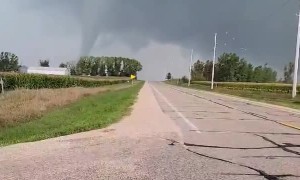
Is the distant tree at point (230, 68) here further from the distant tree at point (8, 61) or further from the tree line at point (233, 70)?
the distant tree at point (8, 61)

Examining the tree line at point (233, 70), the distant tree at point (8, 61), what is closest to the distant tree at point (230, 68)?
the tree line at point (233, 70)

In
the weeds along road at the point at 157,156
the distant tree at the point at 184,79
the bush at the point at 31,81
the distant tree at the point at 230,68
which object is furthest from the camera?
the distant tree at the point at 184,79

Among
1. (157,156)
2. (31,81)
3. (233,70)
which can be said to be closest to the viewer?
(157,156)

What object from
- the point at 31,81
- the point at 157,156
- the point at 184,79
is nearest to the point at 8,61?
the point at 184,79

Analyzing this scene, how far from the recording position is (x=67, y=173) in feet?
24.0

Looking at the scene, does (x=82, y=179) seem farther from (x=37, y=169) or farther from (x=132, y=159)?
(x=132, y=159)

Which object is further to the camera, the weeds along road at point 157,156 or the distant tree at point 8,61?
the distant tree at point 8,61

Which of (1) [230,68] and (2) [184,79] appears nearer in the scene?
(1) [230,68]

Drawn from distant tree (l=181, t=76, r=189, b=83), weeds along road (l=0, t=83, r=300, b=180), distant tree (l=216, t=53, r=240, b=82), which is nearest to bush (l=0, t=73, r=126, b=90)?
weeds along road (l=0, t=83, r=300, b=180)

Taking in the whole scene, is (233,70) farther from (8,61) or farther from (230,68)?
(8,61)

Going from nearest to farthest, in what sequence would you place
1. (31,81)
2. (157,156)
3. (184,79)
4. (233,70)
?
(157,156) < (31,81) < (233,70) < (184,79)

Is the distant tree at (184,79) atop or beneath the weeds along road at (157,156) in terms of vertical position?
beneath

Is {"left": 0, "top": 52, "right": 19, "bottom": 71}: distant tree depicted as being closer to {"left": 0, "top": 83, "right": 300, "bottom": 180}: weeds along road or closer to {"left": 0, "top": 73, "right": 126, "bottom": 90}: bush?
{"left": 0, "top": 73, "right": 126, "bottom": 90}: bush

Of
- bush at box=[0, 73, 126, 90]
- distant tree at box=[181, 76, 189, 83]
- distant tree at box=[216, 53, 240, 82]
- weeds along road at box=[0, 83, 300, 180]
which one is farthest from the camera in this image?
distant tree at box=[181, 76, 189, 83]
